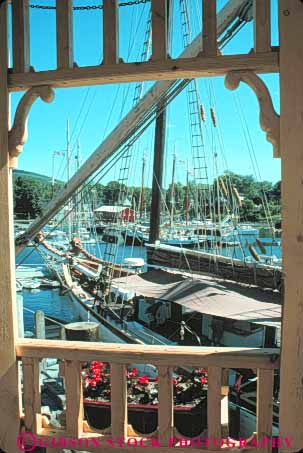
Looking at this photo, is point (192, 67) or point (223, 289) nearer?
point (192, 67)

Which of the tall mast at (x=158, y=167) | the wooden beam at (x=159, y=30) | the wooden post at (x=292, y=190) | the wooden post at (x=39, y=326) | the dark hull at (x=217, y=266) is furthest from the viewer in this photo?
the tall mast at (x=158, y=167)

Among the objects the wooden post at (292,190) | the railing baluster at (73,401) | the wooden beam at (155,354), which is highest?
the wooden post at (292,190)

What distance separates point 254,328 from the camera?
8578 mm

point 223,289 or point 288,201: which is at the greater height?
point 288,201

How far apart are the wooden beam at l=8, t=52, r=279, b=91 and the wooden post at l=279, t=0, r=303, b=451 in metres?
0.08

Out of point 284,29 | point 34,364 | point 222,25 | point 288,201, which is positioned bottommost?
point 34,364

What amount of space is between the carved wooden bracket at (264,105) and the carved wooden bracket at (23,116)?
2.73 ft

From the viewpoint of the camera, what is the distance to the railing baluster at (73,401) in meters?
1.99

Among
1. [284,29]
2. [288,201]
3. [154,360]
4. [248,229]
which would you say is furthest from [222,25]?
[248,229]

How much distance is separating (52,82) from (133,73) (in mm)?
377

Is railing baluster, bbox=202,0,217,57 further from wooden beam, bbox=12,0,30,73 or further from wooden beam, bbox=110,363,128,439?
wooden beam, bbox=110,363,128,439

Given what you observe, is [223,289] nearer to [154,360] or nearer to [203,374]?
[203,374]

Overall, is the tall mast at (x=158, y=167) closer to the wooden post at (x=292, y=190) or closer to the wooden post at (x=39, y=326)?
the wooden post at (x=39, y=326)

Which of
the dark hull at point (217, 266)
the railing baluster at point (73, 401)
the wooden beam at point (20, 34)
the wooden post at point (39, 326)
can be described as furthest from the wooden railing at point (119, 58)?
the dark hull at point (217, 266)
